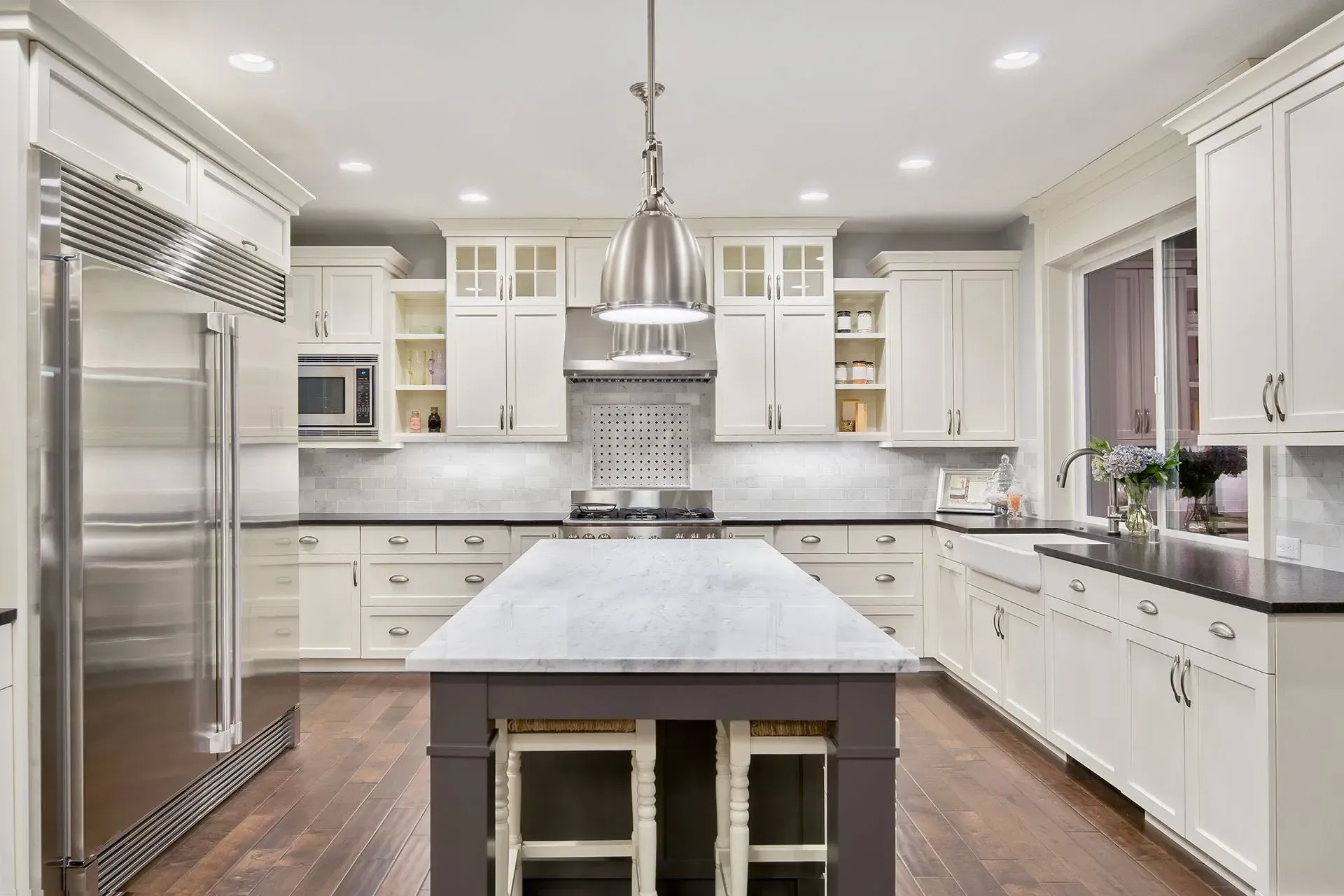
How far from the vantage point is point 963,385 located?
17.0 ft

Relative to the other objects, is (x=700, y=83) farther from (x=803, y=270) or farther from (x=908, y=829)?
(x=908, y=829)

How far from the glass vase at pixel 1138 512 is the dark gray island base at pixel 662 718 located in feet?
8.66

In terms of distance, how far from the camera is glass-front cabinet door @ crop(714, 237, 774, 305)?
5184 mm

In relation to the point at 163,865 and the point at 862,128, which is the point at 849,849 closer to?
the point at 163,865

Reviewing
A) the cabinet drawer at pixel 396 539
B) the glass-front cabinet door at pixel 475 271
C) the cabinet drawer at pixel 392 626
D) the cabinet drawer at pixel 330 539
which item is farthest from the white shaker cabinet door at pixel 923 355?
the cabinet drawer at pixel 330 539

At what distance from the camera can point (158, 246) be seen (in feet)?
9.17

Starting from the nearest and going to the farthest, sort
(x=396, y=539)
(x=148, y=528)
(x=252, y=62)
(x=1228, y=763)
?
(x=1228, y=763)
(x=148, y=528)
(x=252, y=62)
(x=396, y=539)

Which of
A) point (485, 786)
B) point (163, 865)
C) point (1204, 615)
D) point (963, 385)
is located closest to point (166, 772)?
point (163, 865)

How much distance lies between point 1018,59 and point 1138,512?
2.01 m

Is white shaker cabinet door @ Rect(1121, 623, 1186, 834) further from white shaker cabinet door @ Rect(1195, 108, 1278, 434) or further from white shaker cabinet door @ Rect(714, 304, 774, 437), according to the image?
white shaker cabinet door @ Rect(714, 304, 774, 437)

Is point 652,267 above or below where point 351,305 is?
below

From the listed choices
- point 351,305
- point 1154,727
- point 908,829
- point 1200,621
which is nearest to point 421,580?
point 351,305

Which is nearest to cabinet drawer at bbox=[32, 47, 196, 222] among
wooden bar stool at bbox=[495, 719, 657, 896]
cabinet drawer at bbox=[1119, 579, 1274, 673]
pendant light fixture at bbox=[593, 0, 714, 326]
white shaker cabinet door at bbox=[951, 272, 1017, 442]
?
pendant light fixture at bbox=[593, 0, 714, 326]

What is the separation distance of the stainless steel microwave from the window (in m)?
4.06
